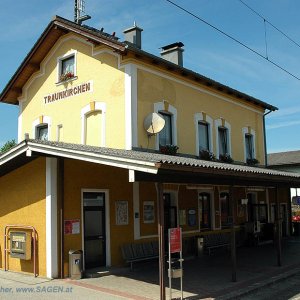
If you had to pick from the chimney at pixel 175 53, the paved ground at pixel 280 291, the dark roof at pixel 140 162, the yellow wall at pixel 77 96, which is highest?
the chimney at pixel 175 53

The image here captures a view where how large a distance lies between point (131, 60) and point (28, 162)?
14.9ft

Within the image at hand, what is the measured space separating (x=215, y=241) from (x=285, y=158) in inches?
688

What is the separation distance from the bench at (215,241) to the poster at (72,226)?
5900 millimetres

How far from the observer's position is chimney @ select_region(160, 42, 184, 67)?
1766 centimetres

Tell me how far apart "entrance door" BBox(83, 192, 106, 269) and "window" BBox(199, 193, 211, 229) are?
17.0 ft

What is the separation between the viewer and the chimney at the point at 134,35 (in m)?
16.0

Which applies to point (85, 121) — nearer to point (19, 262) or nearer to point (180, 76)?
point (180, 76)

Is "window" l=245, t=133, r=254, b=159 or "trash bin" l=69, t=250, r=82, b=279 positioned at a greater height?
"window" l=245, t=133, r=254, b=159

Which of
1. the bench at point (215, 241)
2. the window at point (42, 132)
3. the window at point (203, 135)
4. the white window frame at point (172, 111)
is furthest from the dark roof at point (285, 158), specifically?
the window at point (42, 132)

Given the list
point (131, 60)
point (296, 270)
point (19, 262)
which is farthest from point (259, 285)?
point (131, 60)

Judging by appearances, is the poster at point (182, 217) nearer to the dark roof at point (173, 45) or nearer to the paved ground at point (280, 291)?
the paved ground at point (280, 291)

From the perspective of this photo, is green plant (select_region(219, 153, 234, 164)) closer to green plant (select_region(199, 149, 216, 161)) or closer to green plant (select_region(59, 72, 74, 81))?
green plant (select_region(199, 149, 216, 161))

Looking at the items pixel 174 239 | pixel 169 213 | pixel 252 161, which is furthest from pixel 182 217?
pixel 174 239

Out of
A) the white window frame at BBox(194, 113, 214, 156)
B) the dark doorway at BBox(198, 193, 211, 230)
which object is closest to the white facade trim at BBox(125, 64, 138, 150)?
the white window frame at BBox(194, 113, 214, 156)
